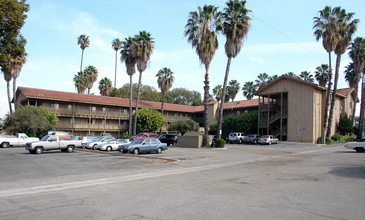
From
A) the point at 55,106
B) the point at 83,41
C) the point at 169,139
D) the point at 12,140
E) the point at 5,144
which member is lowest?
the point at 5,144

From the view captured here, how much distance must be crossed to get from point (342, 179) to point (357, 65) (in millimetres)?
44541

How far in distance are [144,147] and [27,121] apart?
2417cm

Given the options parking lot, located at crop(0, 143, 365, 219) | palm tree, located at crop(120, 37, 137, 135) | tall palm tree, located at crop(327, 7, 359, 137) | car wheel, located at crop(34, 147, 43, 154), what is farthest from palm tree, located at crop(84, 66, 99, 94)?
parking lot, located at crop(0, 143, 365, 219)

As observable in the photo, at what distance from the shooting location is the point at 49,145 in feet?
78.9

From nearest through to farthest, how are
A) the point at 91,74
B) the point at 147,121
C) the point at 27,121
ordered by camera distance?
1. the point at 27,121
2. the point at 147,121
3. the point at 91,74

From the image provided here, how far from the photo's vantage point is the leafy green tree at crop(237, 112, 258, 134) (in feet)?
156

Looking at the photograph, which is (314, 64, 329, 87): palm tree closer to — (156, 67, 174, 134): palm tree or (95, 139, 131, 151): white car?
(156, 67, 174, 134): palm tree

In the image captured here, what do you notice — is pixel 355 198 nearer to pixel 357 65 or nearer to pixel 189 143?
pixel 189 143

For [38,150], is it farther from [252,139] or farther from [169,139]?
[252,139]

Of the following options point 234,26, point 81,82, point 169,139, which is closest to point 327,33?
point 234,26

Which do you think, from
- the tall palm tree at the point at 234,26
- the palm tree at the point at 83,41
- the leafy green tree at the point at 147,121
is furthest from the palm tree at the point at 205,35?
the palm tree at the point at 83,41

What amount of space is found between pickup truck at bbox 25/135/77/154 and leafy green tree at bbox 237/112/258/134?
29969mm

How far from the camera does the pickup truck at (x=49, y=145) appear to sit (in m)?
23.3

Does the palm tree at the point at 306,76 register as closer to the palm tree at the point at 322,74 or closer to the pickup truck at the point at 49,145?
the palm tree at the point at 322,74
